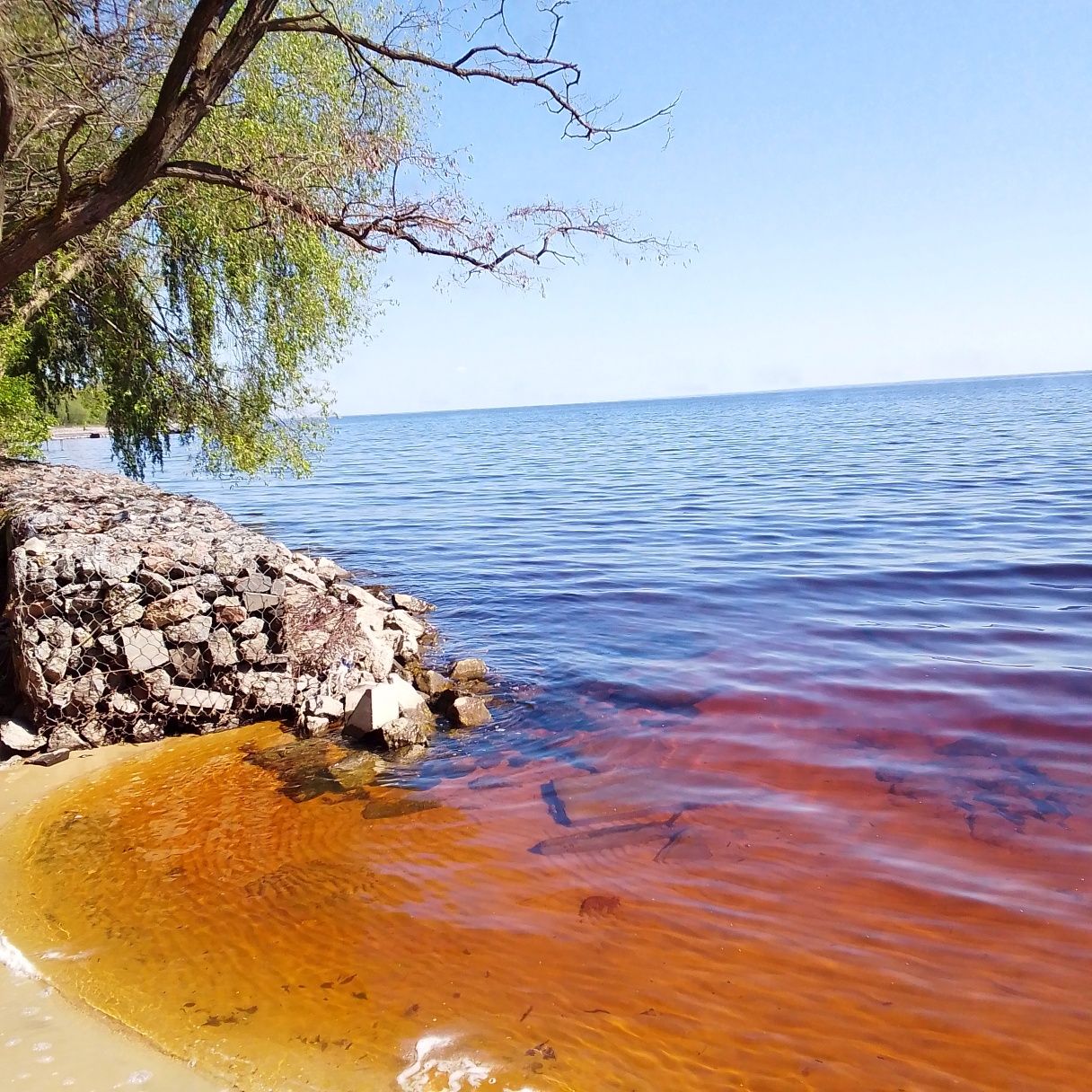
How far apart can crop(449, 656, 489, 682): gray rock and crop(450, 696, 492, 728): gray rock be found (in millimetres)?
995

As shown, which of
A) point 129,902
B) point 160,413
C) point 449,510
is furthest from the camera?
point 449,510


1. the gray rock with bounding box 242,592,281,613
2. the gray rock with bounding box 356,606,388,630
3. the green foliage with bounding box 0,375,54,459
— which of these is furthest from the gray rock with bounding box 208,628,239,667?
the green foliage with bounding box 0,375,54,459

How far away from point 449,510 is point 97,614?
15.8 m

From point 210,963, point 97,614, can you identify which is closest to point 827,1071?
point 210,963

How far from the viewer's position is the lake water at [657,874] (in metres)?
3.41

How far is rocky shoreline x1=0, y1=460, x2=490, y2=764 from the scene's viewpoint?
6.49m

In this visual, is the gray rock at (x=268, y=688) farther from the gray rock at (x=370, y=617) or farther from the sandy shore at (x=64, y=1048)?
the sandy shore at (x=64, y=1048)

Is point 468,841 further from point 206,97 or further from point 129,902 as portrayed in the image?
point 206,97

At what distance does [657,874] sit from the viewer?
4.74 metres

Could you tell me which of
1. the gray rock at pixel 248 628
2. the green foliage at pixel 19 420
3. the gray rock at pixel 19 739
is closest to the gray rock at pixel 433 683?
the gray rock at pixel 248 628

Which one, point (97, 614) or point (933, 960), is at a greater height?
point (97, 614)

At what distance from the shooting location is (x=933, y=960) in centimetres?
397

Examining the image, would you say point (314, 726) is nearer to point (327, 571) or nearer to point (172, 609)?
point (172, 609)

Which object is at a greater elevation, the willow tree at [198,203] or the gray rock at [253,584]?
the willow tree at [198,203]
